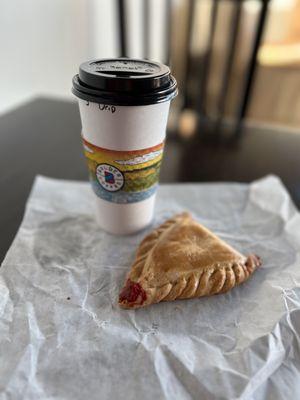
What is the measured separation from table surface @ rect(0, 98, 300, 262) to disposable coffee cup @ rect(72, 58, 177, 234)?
7.9 inches

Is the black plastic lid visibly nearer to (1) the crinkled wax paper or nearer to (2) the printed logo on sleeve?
(2) the printed logo on sleeve

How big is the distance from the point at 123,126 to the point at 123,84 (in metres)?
0.06

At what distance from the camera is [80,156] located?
2.71 ft

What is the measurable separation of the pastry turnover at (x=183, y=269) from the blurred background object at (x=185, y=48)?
0.50m

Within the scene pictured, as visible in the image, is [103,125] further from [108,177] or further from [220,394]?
[220,394]

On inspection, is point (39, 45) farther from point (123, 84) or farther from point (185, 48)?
point (123, 84)

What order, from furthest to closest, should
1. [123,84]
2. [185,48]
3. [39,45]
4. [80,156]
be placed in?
[185,48] → [39,45] → [80,156] → [123,84]

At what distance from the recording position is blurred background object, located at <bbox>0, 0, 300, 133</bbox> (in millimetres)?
1118

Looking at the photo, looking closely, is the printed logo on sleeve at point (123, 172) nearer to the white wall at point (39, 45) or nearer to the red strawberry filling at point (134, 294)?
the red strawberry filling at point (134, 294)

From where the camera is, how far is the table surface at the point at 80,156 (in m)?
0.73

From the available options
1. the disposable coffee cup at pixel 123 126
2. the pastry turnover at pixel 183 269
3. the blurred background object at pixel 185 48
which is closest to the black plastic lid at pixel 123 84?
the disposable coffee cup at pixel 123 126

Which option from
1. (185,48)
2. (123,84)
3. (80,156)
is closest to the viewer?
(123,84)

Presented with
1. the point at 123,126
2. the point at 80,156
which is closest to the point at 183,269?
the point at 123,126

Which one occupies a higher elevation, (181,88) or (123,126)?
(123,126)
